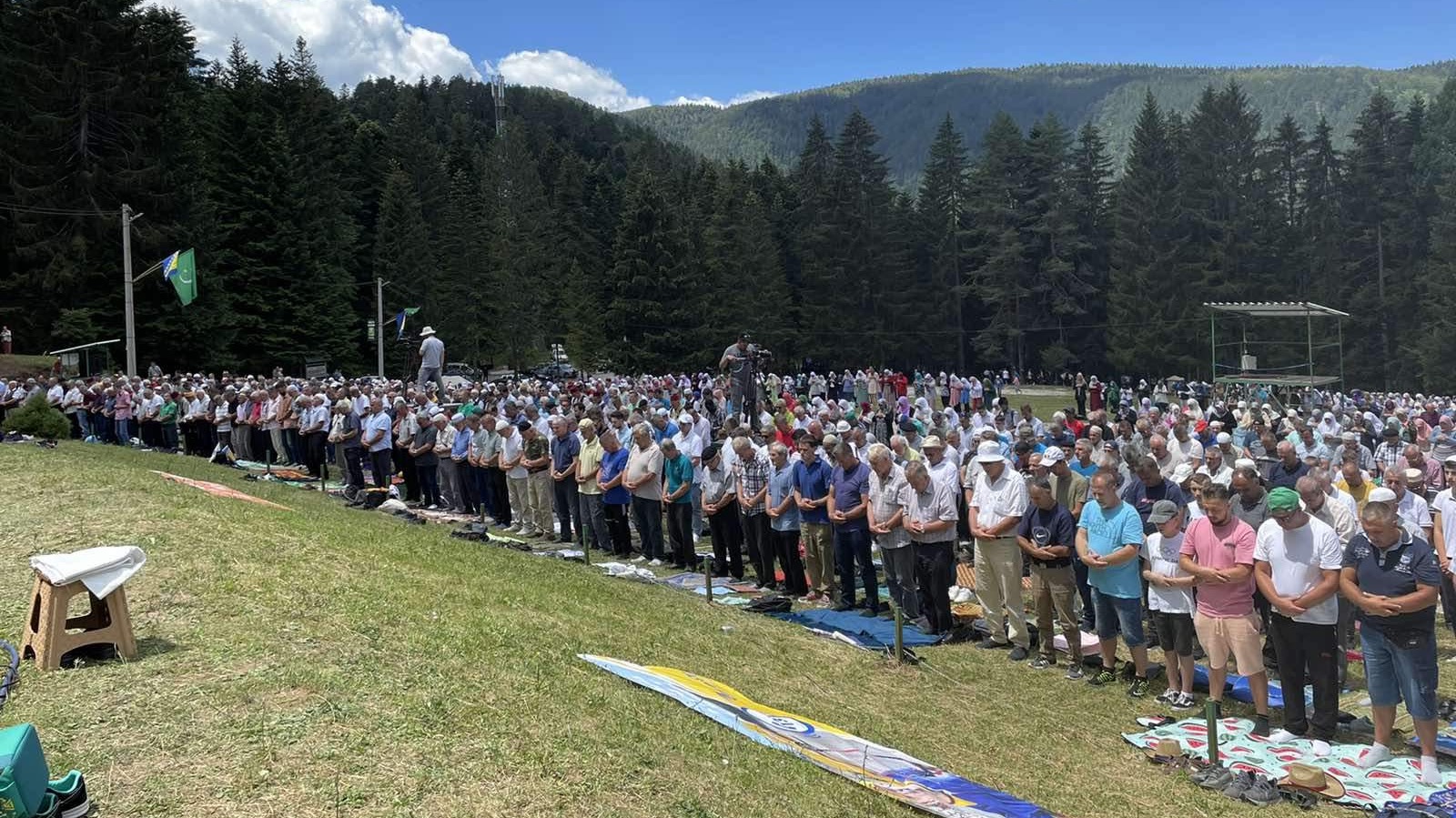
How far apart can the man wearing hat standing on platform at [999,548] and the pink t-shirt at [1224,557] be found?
1.93 meters

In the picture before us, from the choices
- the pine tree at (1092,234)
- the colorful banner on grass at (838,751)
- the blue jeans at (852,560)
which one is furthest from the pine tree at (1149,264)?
the colorful banner on grass at (838,751)

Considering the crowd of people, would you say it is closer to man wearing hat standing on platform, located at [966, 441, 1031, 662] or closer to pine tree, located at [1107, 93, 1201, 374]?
man wearing hat standing on platform, located at [966, 441, 1031, 662]

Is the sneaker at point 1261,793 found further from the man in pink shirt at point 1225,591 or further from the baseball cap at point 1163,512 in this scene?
the baseball cap at point 1163,512

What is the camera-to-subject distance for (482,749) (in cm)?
538

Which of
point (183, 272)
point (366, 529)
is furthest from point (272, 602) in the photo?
point (183, 272)

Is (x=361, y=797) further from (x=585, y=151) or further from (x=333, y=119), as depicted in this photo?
(x=585, y=151)

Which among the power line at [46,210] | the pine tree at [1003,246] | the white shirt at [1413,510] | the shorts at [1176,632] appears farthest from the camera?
the pine tree at [1003,246]

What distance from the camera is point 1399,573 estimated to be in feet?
22.2

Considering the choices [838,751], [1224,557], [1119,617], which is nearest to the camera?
[838,751]

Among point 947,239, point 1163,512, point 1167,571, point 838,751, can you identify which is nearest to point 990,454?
point 1163,512

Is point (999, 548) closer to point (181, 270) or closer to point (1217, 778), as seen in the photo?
point (1217, 778)

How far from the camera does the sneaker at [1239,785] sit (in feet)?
21.6

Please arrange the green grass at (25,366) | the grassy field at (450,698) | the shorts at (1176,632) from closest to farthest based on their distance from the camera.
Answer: the grassy field at (450,698) < the shorts at (1176,632) < the green grass at (25,366)

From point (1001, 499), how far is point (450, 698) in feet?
19.1
